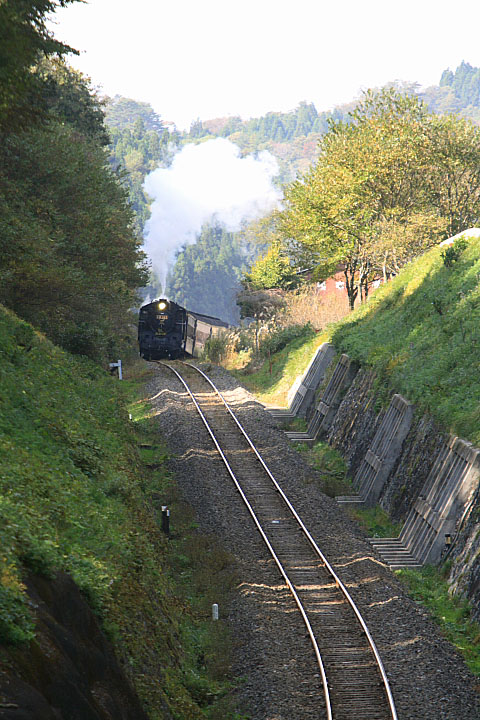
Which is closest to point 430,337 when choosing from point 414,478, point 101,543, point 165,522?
point 414,478

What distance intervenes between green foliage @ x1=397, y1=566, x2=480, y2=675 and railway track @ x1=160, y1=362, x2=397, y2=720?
1.74 meters

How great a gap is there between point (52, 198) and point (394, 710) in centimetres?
2316

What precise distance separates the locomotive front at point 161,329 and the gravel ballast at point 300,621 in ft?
82.2

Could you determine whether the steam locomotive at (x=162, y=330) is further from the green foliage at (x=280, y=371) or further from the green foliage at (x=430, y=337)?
the green foliage at (x=430, y=337)

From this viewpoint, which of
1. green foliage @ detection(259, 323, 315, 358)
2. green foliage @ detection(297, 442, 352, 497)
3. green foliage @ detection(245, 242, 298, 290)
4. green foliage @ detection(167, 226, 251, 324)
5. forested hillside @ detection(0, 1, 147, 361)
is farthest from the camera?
green foliage @ detection(167, 226, 251, 324)

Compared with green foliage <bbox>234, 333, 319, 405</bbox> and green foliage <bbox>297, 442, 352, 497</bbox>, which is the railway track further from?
green foliage <bbox>234, 333, 319, 405</bbox>

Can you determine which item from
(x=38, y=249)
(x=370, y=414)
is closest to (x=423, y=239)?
(x=370, y=414)

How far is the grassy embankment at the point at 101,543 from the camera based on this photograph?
9.38m

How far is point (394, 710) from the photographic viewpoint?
12.3 meters

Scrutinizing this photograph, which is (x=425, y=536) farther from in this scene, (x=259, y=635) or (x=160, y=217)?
(x=160, y=217)

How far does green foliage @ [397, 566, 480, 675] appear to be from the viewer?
579 inches

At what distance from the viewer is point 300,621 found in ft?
51.9

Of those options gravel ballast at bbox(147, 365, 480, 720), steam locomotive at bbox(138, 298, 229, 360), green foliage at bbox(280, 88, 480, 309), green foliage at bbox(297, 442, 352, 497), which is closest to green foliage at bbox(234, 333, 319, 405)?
steam locomotive at bbox(138, 298, 229, 360)

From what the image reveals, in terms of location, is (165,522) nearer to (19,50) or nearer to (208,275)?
(19,50)
